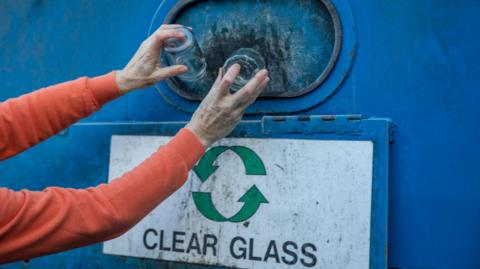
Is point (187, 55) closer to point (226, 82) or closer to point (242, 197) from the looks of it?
point (226, 82)

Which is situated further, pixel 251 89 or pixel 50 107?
pixel 50 107

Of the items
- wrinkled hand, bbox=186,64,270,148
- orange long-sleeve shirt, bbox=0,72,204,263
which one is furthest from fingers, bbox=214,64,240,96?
orange long-sleeve shirt, bbox=0,72,204,263

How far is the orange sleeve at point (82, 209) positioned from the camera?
3.70ft

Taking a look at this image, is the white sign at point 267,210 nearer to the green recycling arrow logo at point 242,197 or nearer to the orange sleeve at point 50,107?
the green recycling arrow logo at point 242,197

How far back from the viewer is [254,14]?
140cm

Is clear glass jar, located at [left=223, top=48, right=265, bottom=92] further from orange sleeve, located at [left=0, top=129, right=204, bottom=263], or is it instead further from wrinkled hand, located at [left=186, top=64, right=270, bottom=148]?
orange sleeve, located at [left=0, top=129, right=204, bottom=263]

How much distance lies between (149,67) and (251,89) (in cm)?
29

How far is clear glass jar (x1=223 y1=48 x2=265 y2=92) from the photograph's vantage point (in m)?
1.37

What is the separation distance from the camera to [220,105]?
1233 millimetres

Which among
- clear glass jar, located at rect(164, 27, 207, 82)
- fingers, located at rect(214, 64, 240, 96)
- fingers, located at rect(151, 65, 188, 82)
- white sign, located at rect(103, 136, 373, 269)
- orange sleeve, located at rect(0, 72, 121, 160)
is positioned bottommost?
white sign, located at rect(103, 136, 373, 269)

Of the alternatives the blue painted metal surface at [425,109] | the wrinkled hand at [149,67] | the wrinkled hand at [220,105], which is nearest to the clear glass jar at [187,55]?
the wrinkled hand at [149,67]

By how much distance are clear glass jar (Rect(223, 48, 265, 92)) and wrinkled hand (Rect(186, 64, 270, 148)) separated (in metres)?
0.12

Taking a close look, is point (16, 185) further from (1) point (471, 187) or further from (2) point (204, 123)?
(1) point (471, 187)

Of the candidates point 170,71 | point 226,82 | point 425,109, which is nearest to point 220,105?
point 226,82
